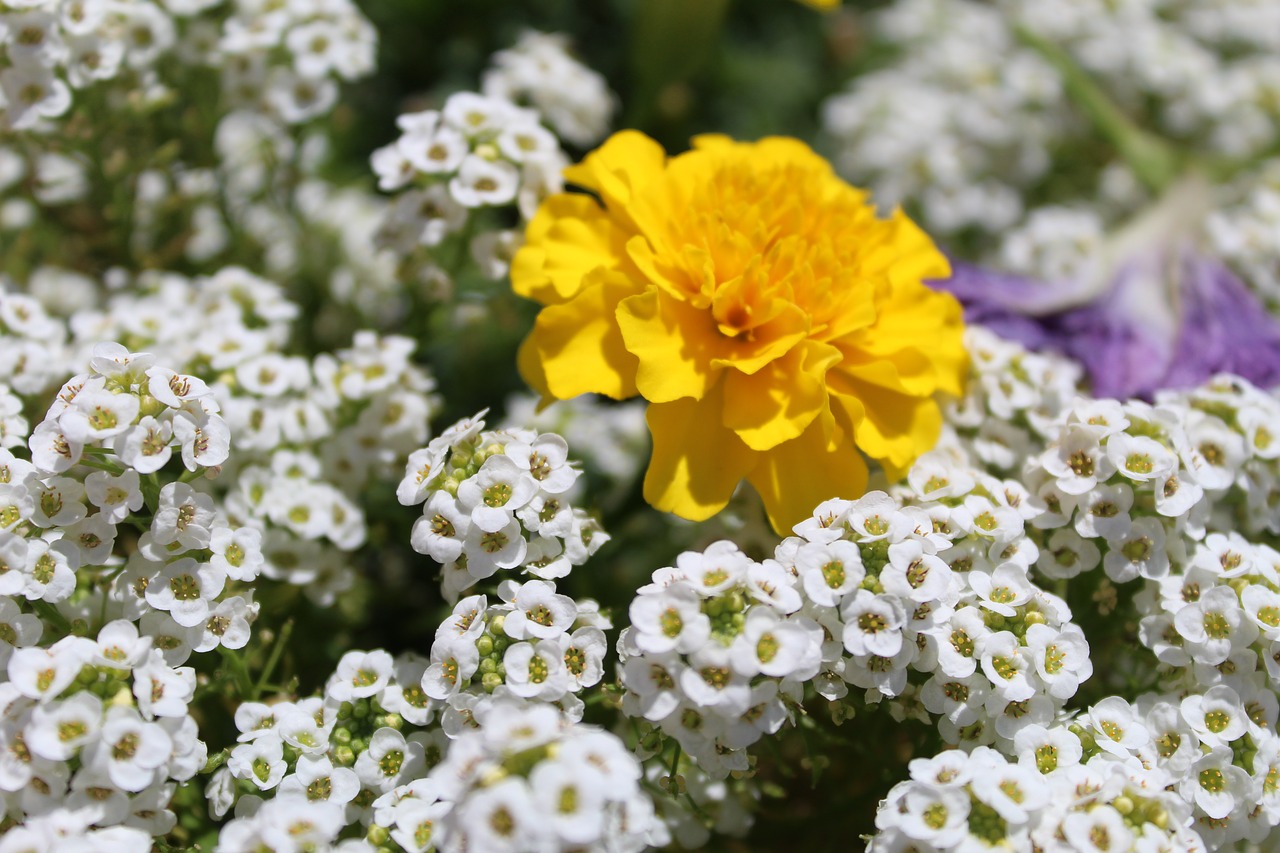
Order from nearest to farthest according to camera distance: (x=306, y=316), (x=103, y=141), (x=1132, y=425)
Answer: (x=1132, y=425) → (x=103, y=141) → (x=306, y=316)

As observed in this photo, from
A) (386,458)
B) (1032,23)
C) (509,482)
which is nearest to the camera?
(509,482)

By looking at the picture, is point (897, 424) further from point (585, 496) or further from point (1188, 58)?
point (1188, 58)

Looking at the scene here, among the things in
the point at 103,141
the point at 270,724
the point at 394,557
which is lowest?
the point at 394,557

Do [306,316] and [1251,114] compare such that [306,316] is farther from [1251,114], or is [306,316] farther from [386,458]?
[1251,114]

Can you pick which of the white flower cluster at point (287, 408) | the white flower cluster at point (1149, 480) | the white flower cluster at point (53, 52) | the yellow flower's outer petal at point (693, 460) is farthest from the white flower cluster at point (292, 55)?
the white flower cluster at point (1149, 480)

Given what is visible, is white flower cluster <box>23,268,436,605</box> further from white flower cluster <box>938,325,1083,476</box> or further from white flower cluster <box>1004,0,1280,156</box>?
white flower cluster <box>1004,0,1280,156</box>

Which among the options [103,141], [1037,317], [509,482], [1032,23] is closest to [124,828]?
[509,482]
